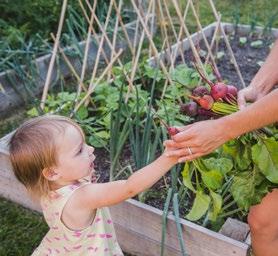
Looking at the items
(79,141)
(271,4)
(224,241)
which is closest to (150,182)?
(79,141)

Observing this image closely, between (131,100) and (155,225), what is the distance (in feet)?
3.46

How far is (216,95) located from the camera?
1.67 metres

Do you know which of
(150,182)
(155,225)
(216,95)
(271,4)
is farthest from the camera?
(271,4)

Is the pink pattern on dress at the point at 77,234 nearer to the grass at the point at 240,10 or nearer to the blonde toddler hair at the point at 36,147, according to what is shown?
the blonde toddler hair at the point at 36,147

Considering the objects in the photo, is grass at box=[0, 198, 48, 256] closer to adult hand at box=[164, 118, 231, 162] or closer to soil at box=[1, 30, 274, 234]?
soil at box=[1, 30, 274, 234]

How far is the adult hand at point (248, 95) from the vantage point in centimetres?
177

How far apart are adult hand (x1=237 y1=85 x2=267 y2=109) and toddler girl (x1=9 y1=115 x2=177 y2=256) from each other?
40 cm

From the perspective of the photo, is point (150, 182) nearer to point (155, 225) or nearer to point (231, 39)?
point (155, 225)

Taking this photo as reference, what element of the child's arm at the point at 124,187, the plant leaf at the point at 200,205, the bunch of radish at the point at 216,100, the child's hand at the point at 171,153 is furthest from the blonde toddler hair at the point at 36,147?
the plant leaf at the point at 200,205

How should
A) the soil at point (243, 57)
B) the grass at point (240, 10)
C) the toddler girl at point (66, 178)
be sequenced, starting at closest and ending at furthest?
the toddler girl at point (66, 178) → the soil at point (243, 57) → the grass at point (240, 10)

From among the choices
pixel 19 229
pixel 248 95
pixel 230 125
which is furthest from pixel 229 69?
pixel 230 125

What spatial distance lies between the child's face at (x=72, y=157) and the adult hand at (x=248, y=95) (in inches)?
22.5

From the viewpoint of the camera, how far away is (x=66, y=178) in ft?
5.49

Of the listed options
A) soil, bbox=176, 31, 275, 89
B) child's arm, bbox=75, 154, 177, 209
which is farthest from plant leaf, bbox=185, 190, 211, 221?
soil, bbox=176, 31, 275, 89
